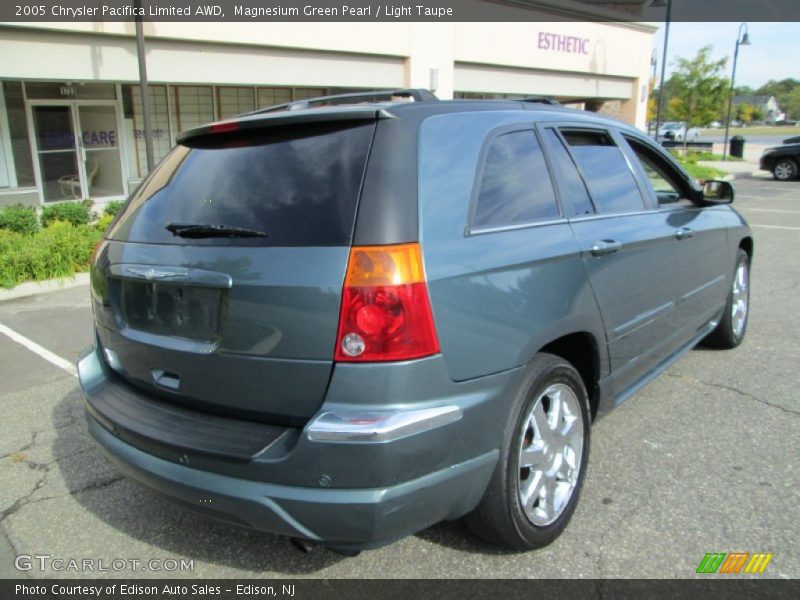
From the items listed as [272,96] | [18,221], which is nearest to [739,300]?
[18,221]

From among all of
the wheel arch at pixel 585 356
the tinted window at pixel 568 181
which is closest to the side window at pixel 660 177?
the tinted window at pixel 568 181

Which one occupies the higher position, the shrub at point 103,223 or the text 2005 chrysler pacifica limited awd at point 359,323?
the text 2005 chrysler pacifica limited awd at point 359,323

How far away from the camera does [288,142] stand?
249cm

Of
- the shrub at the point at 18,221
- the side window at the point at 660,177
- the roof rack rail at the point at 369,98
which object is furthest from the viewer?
the shrub at the point at 18,221

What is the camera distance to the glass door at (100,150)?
13880 mm

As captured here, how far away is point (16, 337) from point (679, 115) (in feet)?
109

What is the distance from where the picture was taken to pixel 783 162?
874 inches

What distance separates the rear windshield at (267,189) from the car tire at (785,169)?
2405cm

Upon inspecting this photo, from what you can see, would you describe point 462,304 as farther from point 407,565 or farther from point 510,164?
point 407,565

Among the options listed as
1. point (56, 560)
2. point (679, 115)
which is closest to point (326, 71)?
point (56, 560)

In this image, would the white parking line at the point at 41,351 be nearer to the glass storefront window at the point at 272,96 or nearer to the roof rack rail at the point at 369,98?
the roof rack rail at the point at 369,98

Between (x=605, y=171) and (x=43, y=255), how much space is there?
6.87 metres

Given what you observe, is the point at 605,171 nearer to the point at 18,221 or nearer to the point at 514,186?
the point at 514,186

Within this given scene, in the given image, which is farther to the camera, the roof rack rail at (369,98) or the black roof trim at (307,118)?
the roof rack rail at (369,98)
